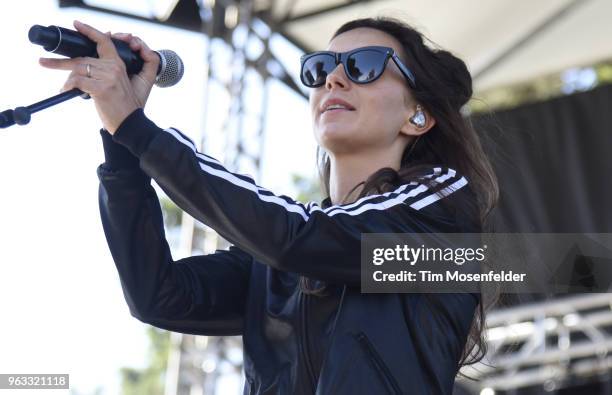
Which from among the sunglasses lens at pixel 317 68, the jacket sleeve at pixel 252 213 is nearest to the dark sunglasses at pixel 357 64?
the sunglasses lens at pixel 317 68

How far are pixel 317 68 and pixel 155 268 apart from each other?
2.03 ft

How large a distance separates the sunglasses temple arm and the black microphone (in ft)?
1.86

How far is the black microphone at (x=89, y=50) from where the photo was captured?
1854 mm

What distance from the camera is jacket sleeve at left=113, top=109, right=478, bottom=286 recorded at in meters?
1.96

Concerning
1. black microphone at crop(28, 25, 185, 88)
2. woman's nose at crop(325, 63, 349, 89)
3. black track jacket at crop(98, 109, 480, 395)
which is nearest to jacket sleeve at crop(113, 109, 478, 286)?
black track jacket at crop(98, 109, 480, 395)

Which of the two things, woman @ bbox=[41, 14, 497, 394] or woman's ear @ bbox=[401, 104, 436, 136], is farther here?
Answer: woman's ear @ bbox=[401, 104, 436, 136]

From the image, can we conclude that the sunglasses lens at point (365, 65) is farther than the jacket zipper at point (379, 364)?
Yes

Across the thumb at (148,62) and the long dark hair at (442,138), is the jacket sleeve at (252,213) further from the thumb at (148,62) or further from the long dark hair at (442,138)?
the long dark hair at (442,138)

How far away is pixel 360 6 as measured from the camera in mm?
6652

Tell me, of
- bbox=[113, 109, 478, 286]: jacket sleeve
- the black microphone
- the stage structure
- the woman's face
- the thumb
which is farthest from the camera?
the stage structure

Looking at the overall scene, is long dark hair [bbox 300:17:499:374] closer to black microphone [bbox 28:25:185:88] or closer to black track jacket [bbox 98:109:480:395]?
black track jacket [bbox 98:109:480:395]

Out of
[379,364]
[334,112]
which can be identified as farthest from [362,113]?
[379,364]

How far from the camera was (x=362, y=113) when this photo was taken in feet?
7.86

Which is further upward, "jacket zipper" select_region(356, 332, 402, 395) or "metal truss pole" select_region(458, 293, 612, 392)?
"metal truss pole" select_region(458, 293, 612, 392)
